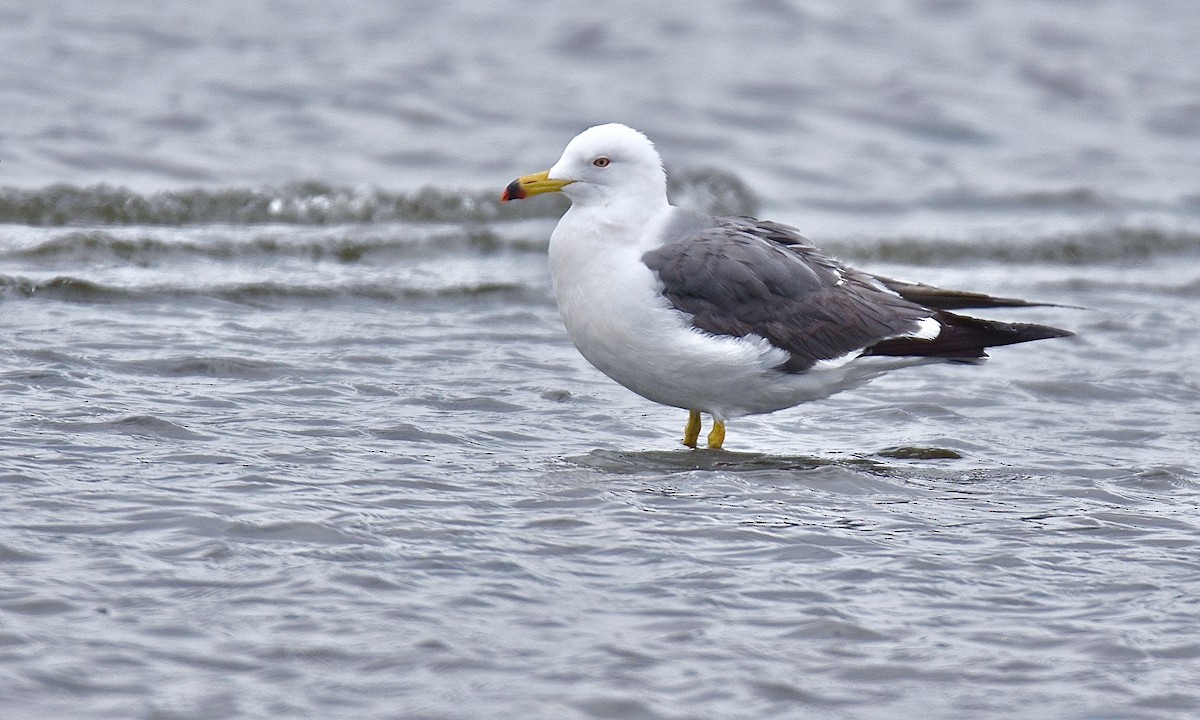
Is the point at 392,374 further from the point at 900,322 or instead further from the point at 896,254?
the point at 896,254

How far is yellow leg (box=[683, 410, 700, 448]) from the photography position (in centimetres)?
657

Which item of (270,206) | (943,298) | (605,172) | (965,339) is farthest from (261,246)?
(965,339)

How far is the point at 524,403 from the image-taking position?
22.8 feet

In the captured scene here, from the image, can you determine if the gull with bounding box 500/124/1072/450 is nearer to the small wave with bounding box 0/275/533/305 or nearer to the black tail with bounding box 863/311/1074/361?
the black tail with bounding box 863/311/1074/361

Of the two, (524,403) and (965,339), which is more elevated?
(965,339)

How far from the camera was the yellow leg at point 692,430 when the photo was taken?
6574 millimetres

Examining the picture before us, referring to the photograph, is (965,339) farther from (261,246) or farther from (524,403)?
(261,246)

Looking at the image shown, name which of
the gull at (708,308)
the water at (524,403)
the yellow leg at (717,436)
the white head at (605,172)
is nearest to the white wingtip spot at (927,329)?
the gull at (708,308)

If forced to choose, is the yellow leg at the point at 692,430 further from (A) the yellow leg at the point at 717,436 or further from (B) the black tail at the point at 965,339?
(B) the black tail at the point at 965,339

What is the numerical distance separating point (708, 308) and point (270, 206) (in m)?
5.39

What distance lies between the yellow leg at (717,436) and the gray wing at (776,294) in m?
0.37

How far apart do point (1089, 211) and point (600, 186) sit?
691 cm

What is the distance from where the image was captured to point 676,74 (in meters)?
14.3

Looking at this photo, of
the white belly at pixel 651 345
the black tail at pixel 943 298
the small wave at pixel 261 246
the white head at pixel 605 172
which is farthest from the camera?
the small wave at pixel 261 246
